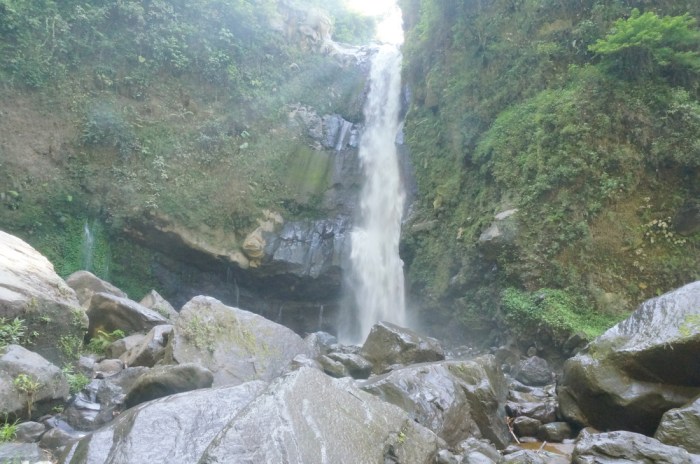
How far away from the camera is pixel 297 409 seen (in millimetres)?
3844

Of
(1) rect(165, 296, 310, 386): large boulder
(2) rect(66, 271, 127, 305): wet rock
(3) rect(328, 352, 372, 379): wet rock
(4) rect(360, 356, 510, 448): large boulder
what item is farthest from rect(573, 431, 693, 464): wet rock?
(2) rect(66, 271, 127, 305): wet rock

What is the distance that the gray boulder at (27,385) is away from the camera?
16.4 feet

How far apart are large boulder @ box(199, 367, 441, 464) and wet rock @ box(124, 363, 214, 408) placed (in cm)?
183

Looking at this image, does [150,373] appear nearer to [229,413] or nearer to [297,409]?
[229,413]

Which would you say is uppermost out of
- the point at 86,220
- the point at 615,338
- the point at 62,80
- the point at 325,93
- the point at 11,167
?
the point at 325,93

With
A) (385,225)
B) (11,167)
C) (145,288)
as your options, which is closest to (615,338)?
(385,225)

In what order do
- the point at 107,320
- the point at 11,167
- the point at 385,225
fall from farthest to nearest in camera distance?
the point at 385,225, the point at 11,167, the point at 107,320

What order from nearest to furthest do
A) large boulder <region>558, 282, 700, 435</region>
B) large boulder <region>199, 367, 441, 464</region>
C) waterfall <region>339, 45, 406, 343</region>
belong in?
large boulder <region>199, 367, 441, 464</region> < large boulder <region>558, 282, 700, 435</region> < waterfall <region>339, 45, 406, 343</region>

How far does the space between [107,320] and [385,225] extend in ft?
28.6

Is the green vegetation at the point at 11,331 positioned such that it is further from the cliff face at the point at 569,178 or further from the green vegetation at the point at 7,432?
the cliff face at the point at 569,178

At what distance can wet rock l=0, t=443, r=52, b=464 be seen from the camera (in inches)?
155

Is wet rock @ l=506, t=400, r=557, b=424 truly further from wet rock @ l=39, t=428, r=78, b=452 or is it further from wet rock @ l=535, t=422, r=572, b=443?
wet rock @ l=39, t=428, r=78, b=452

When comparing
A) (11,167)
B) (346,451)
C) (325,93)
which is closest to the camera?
(346,451)

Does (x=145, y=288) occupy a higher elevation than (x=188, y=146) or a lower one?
lower
